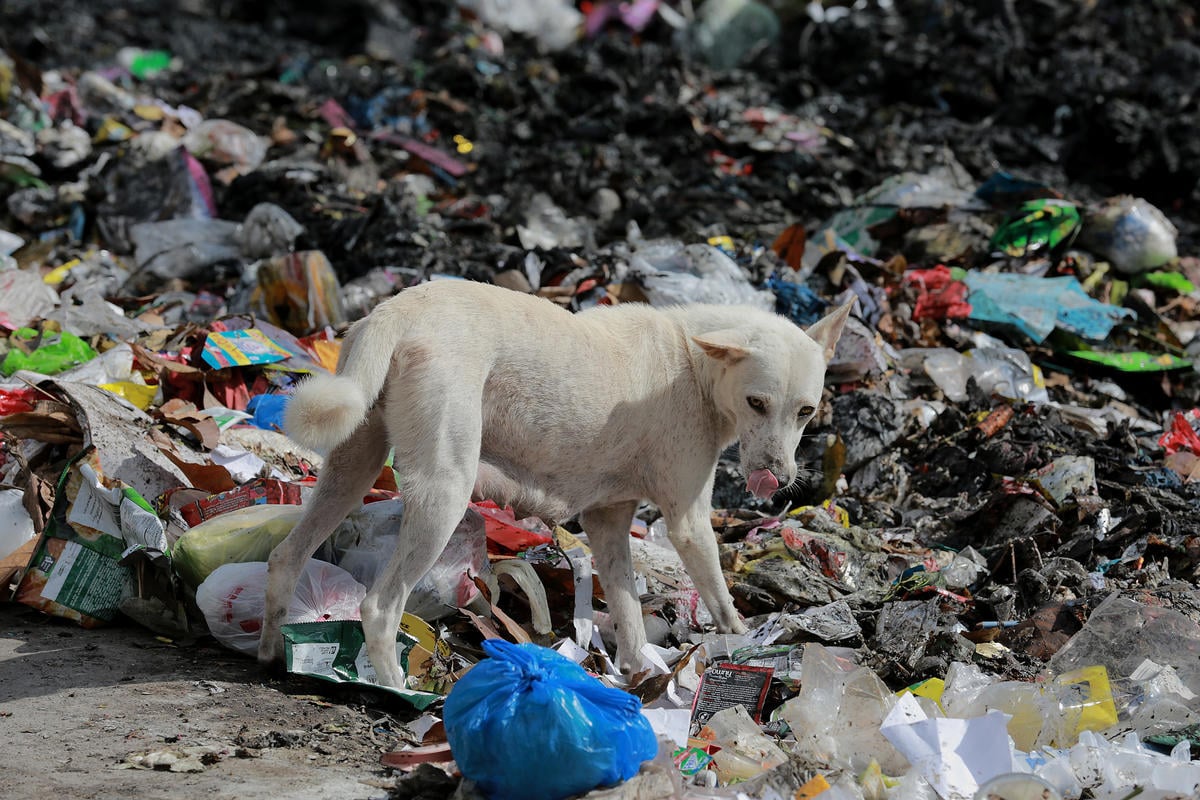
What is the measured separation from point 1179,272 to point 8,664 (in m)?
8.12

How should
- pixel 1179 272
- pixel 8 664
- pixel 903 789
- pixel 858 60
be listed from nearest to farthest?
pixel 903 789 < pixel 8 664 < pixel 1179 272 < pixel 858 60

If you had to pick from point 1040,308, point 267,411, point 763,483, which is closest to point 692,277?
point 1040,308

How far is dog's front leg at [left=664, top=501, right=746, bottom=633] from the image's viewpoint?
3.89 meters

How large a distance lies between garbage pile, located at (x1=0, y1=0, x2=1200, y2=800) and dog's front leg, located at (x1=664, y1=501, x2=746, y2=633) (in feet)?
0.31

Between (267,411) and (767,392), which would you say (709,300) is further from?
(767,392)

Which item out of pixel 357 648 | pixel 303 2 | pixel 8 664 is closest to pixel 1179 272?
pixel 357 648

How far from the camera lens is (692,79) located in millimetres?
13227

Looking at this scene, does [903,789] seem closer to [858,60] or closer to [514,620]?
[514,620]

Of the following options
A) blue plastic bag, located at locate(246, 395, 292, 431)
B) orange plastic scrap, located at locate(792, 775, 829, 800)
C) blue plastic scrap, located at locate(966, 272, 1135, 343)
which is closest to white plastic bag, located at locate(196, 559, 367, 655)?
blue plastic bag, located at locate(246, 395, 292, 431)

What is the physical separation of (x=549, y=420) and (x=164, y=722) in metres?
1.40

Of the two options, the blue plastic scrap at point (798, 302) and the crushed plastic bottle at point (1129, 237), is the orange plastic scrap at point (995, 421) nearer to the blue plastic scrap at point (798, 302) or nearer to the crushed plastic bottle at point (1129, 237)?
the blue plastic scrap at point (798, 302)

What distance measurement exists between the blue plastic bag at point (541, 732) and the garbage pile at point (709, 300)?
2cm

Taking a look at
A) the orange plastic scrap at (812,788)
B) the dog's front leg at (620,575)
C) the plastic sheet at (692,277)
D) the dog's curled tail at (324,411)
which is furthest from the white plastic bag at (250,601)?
the plastic sheet at (692,277)

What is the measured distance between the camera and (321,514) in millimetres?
3578
